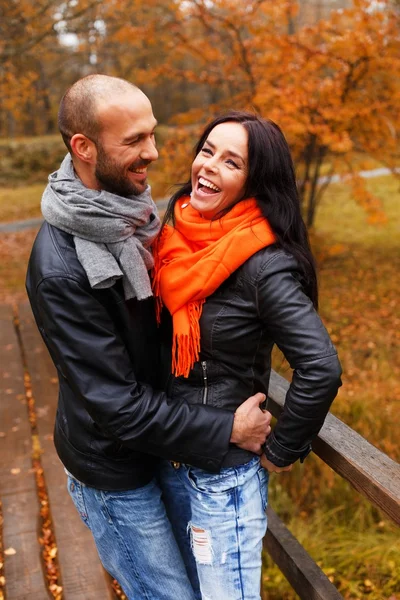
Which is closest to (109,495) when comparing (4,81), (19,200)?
(4,81)

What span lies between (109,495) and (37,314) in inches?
23.0

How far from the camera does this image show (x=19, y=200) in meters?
16.5

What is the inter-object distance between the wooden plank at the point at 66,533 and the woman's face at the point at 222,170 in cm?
171

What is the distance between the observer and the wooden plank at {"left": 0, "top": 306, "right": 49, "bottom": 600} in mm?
2594

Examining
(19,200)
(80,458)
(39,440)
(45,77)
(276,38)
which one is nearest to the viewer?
(80,458)

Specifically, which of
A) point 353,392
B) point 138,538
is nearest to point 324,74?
point 353,392

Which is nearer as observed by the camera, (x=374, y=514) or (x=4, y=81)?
(x=374, y=514)

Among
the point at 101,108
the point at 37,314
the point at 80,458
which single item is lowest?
the point at 80,458

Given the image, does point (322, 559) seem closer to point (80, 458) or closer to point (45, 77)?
point (80, 458)

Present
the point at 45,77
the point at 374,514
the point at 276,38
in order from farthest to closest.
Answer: the point at 45,77 < the point at 276,38 < the point at 374,514

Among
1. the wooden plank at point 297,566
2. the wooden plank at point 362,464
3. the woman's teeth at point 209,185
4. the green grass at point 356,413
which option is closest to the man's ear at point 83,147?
the woman's teeth at point 209,185

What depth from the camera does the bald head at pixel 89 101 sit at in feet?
5.26

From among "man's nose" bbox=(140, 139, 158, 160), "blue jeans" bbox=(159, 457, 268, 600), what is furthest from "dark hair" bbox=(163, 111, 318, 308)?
"blue jeans" bbox=(159, 457, 268, 600)

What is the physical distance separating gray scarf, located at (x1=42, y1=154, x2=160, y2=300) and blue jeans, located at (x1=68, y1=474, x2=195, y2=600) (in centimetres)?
63
